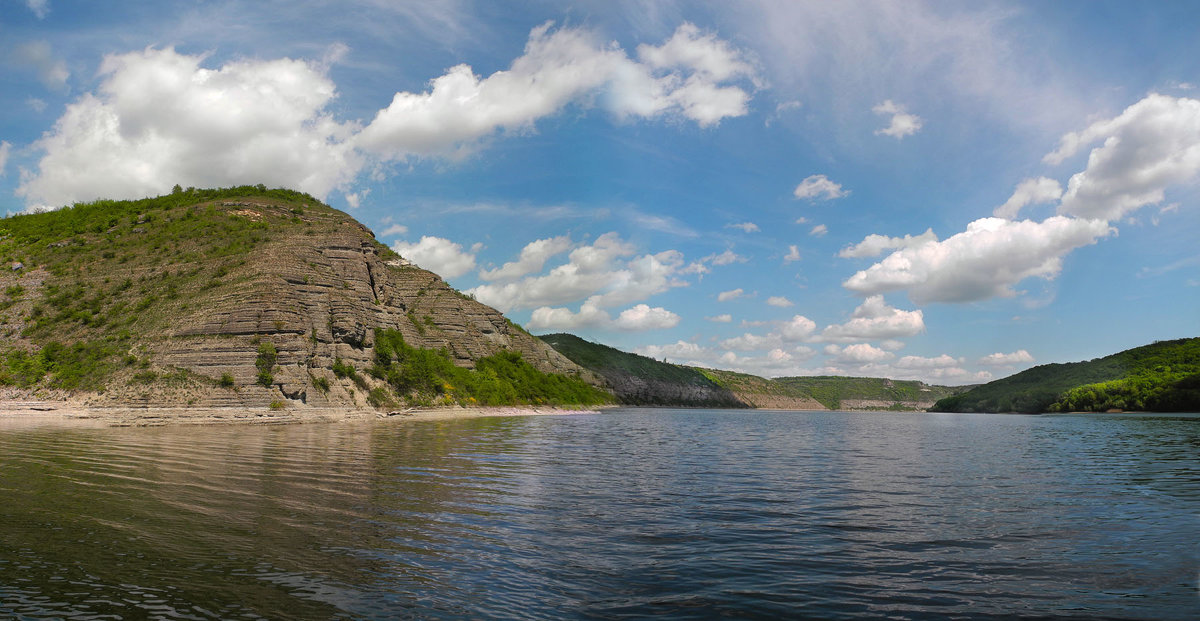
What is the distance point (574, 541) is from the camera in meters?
13.7

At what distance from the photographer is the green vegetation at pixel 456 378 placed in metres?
91.4

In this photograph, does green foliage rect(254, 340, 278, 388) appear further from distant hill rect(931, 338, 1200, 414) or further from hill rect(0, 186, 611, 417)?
distant hill rect(931, 338, 1200, 414)

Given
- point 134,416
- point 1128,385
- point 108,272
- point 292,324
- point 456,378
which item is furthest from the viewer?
point 1128,385

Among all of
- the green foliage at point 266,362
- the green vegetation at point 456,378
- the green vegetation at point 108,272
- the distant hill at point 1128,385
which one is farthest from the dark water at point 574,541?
the distant hill at point 1128,385

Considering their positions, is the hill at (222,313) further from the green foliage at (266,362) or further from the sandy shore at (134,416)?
the sandy shore at (134,416)

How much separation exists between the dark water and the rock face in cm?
3909

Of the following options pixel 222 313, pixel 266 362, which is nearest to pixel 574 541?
pixel 266 362

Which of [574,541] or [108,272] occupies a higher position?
[108,272]

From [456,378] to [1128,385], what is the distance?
155m

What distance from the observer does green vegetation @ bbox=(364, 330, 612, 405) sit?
3600 inches

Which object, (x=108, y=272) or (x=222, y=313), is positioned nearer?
(x=222, y=313)

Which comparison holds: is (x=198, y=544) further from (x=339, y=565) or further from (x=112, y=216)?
(x=112, y=216)

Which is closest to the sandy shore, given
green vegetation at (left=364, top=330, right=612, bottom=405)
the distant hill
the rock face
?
the rock face

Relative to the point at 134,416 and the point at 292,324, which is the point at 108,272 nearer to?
the point at 292,324
